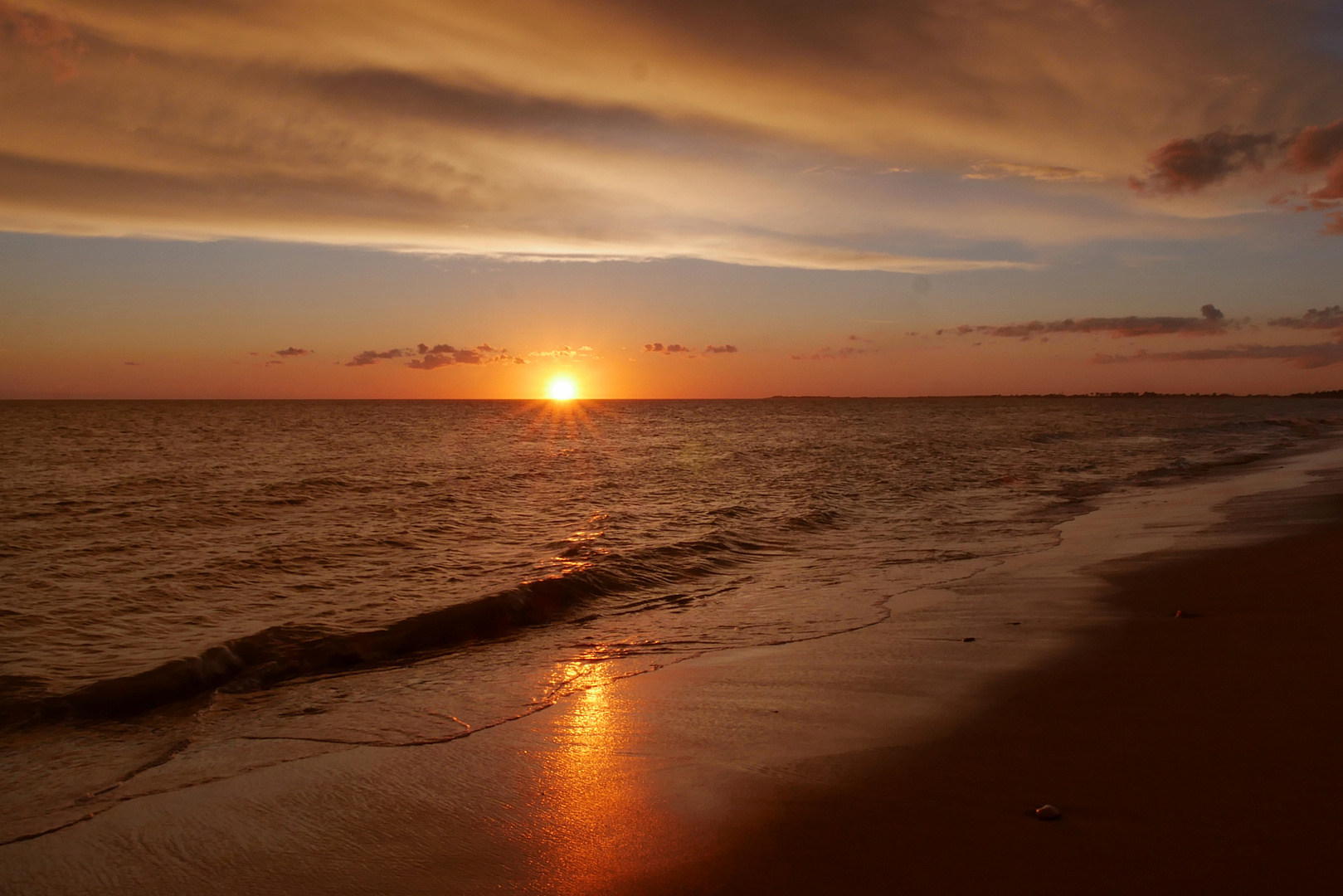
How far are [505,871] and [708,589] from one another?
8.47m

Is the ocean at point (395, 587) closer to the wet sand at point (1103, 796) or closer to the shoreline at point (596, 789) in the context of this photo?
the shoreline at point (596, 789)

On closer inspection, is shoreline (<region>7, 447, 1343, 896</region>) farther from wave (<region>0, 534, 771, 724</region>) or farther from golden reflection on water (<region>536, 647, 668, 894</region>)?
wave (<region>0, 534, 771, 724</region>)

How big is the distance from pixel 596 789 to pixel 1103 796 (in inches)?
120

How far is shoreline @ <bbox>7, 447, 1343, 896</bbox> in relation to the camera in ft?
14.0

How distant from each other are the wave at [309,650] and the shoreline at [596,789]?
2376 millimetres

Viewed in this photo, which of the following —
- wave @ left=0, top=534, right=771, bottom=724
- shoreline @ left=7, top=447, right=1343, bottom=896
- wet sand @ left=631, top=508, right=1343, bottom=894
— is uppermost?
wet sand @ left=631, top=508, right=1343, bottom=894

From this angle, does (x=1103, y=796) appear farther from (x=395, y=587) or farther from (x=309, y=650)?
(x=395, y=587)

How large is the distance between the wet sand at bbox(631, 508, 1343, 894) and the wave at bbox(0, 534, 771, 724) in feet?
20.4

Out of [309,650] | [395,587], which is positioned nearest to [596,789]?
[309,650]

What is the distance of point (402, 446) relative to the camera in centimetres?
5412

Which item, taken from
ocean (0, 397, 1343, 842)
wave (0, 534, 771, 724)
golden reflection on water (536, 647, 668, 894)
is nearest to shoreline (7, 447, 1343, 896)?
golden reflection on water (536, 647, 668, 894)

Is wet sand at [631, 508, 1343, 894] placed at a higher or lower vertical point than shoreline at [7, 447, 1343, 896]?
higher

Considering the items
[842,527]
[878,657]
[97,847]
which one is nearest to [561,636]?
[878,657]

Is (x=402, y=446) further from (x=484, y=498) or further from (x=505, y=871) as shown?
(x=505, y=871)
